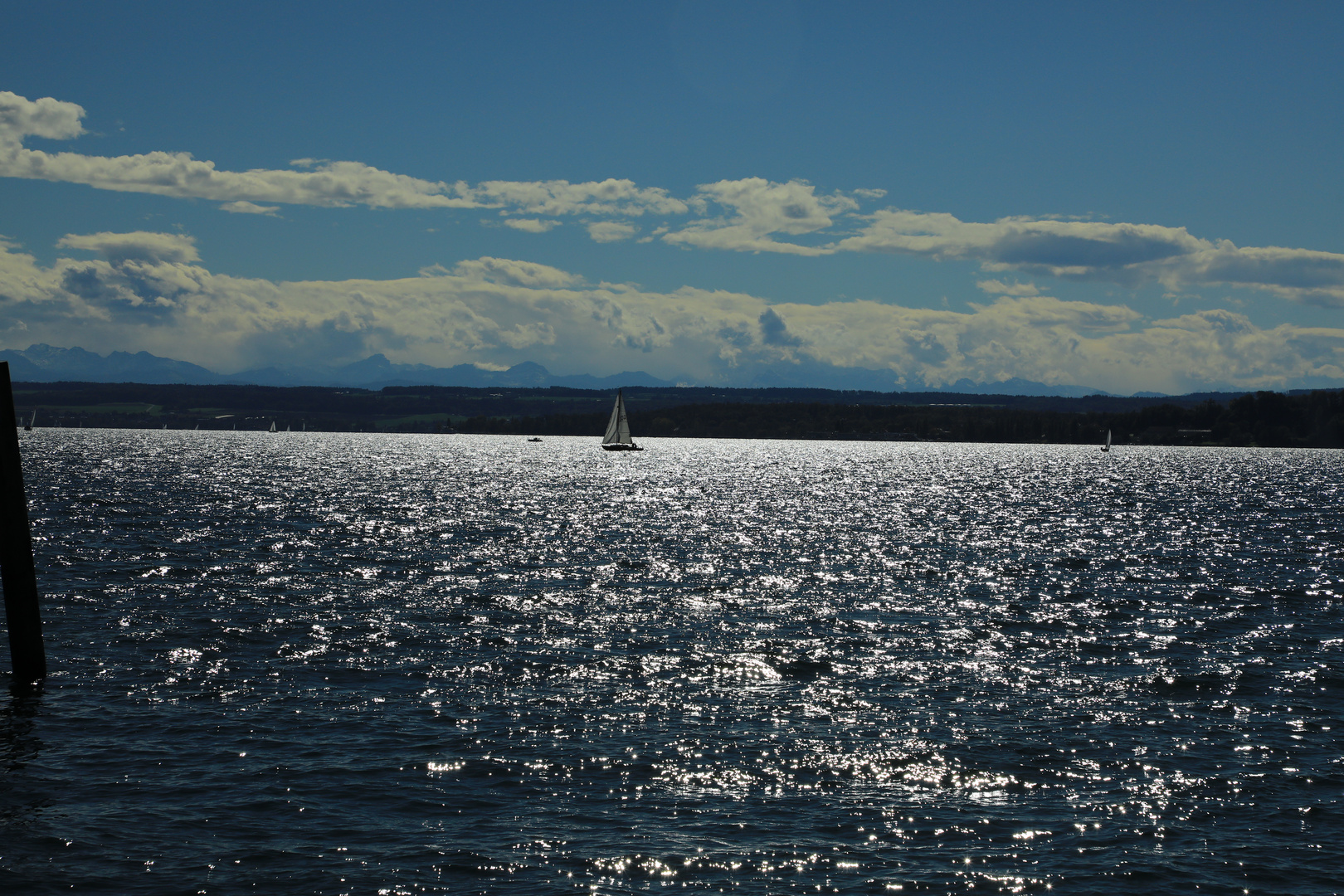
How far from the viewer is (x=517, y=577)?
52281mm

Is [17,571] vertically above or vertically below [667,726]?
above

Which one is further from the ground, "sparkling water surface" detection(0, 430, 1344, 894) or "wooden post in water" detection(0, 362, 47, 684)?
"wooden post in water" detection(0, 362, 47, 684)

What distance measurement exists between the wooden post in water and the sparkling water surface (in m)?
0.95

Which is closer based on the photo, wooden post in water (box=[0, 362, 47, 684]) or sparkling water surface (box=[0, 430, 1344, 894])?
sparkling water surface (box=[0, 430, 1344, 894])

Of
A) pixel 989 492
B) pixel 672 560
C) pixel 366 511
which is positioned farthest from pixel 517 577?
pixel 989 492

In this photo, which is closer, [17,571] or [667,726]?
[667,726]

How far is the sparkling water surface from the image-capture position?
18031mm

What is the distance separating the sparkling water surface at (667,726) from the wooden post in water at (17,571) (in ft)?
3.12

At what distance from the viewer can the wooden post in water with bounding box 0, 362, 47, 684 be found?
27.9 metres

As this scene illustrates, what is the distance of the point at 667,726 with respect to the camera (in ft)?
85.0

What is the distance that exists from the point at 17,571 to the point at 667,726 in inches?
717

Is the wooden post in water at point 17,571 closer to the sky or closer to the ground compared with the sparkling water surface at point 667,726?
closer to the sky

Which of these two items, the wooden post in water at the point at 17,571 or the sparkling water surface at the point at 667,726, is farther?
the wooden post in water at the point at 17,571

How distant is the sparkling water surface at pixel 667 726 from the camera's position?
59.2 feet
